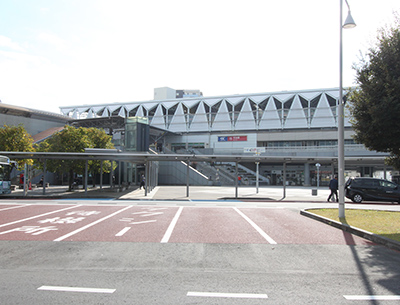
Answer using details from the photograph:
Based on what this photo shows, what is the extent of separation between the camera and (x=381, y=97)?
390 inches

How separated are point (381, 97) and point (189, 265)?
26.0 feet

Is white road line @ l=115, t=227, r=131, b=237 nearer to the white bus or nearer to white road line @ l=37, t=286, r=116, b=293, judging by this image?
white road line @ l=37, t=286, r=116, b=293

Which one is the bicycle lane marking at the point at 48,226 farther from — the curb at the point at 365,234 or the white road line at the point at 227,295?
the curb at the point at 365,234

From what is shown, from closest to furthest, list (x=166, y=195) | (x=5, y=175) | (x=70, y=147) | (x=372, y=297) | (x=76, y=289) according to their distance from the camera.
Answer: (x=372, y=297), (x=76, y=289), (x=5, y=175), (x=166, y=195), (x=70, y=147)

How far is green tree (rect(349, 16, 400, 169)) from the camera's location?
9.59 m

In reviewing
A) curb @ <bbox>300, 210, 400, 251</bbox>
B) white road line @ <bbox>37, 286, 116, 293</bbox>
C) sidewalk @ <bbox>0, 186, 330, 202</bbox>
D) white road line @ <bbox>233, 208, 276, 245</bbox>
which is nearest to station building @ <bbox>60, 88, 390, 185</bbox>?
sidewalk @ <bbox>0, 186, 330, 202</bbox>

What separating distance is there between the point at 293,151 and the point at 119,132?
3020 centimetres

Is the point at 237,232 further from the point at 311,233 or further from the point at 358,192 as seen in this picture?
the point at 358,192

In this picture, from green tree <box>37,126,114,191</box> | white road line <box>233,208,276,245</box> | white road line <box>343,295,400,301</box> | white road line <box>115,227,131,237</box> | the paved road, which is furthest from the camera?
green tree <box>37,126,114,191</box>

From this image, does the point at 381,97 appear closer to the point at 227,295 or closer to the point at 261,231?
the point at 261,231

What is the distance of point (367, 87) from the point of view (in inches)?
404

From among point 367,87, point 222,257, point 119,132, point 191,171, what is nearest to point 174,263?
point 222,257

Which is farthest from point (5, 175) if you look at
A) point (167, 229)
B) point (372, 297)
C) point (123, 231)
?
point (372, 297)

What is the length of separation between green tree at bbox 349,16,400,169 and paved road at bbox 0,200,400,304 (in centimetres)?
335
